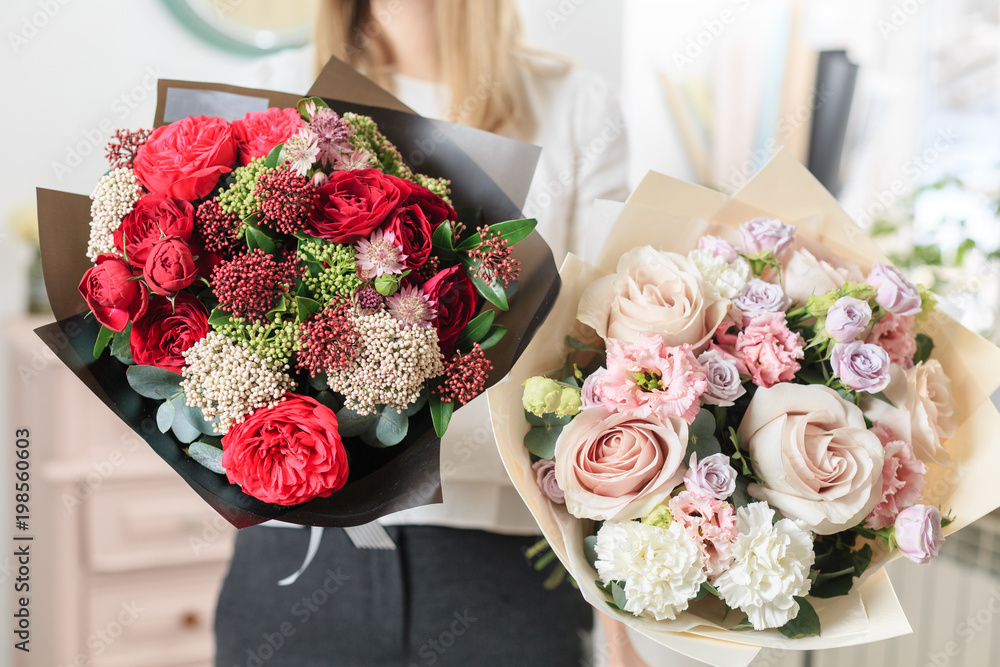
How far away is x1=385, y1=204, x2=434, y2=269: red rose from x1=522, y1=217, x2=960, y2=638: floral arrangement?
0.15 metres

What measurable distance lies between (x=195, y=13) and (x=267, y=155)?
1.16 meters

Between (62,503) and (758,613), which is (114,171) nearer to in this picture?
(758,613)

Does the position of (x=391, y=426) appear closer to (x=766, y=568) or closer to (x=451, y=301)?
(x=451, y=301)

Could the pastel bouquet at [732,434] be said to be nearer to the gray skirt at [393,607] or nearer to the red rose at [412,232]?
the red rose at [412,232]

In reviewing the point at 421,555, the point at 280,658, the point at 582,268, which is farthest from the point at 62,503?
the point at 582,268

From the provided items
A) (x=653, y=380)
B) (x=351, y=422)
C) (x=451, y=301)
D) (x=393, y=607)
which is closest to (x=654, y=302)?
(x=653, y=380)

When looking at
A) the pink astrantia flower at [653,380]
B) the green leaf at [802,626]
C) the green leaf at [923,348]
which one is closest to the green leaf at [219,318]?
the pink astrantia flower at [653,380]

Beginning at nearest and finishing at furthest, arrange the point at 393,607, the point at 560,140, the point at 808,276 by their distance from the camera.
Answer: the point at 808,276
the point at 393,607
the point at 560,140

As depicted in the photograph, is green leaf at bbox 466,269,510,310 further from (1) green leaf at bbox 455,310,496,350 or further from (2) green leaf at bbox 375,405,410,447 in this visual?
(2) green leaf at bbox 375,405,410,447

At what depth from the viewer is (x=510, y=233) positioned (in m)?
0.55

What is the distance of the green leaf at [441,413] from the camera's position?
21.0 inches

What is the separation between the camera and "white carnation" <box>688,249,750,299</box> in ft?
1.86

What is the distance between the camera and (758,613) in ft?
1.64

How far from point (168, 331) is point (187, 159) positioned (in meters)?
0.15
